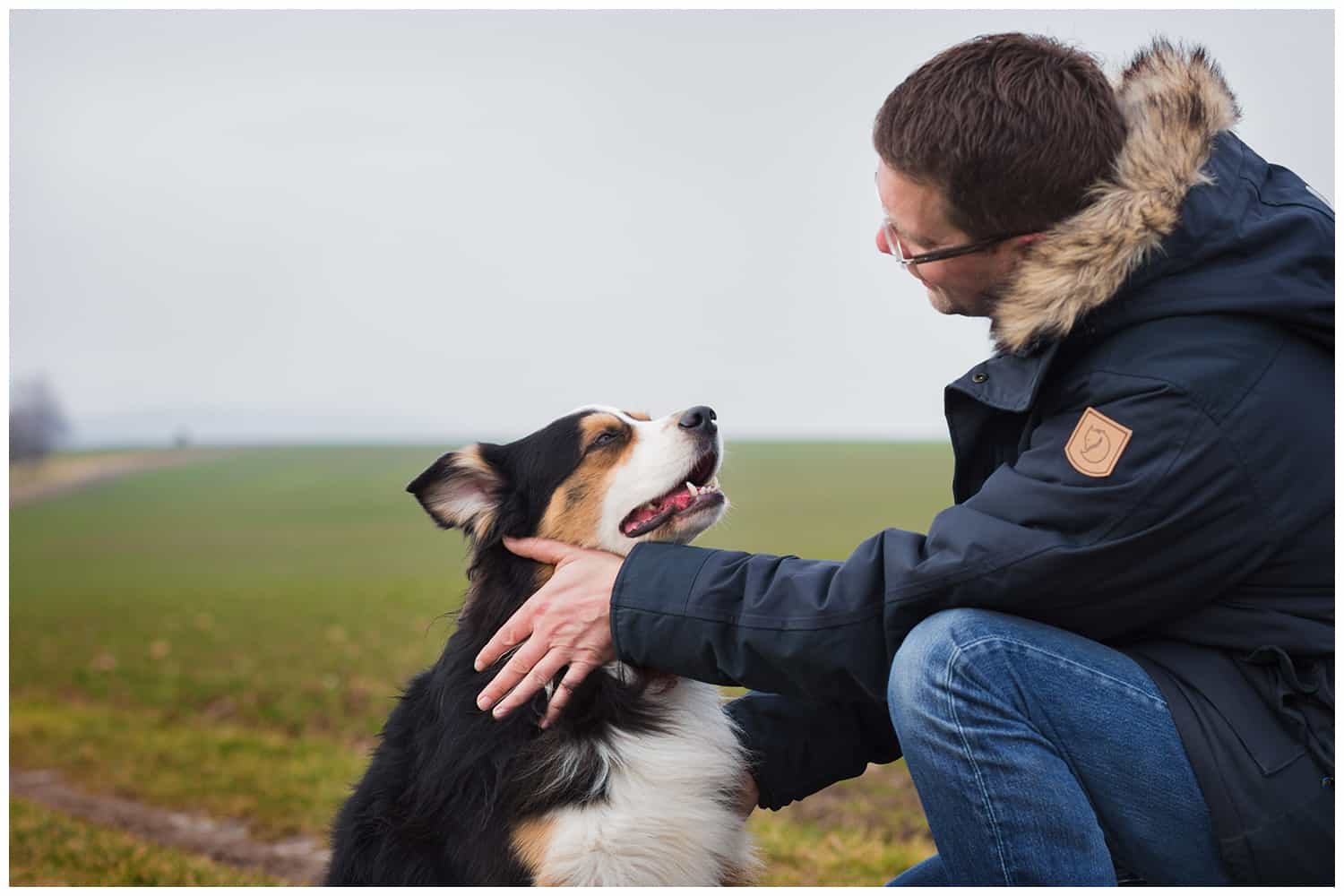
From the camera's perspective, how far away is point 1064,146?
2.02 metres

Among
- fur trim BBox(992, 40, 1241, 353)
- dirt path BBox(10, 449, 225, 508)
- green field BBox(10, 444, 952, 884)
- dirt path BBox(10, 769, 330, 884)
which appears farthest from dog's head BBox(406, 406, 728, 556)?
dirt path BBox(10, 449, 225, 508)

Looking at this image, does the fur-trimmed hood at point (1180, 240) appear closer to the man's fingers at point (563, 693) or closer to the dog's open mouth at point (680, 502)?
the dog's open mouth at point (680, 502)

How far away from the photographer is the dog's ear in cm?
257

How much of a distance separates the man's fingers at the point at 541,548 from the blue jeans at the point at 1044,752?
0.81m

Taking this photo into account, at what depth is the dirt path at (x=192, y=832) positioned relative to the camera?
4160mm

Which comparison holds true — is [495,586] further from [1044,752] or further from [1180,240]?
[1180,240]

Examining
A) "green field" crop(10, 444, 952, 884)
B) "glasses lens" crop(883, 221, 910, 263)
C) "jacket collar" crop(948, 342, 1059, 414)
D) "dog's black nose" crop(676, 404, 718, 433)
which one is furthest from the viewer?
"green field" crop(10, 444, 952, 884)

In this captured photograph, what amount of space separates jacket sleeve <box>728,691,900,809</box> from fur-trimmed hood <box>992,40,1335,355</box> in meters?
0.96

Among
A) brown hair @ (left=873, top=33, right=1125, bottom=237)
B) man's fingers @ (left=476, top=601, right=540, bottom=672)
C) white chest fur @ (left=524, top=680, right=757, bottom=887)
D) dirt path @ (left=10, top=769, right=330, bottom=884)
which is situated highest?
brown hair @ (left=873, top=33, right=1125, bottom=237)

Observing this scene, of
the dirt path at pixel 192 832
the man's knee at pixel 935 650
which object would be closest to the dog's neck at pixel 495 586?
the man's knee at pixel 935 650

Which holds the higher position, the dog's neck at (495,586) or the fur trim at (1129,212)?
the fur trim at (1129,212)

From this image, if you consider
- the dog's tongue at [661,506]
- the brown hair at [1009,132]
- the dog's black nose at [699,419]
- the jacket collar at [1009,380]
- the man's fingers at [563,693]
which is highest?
the brown hair at [1009,132]

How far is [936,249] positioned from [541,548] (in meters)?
1.03

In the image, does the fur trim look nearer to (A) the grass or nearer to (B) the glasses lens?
(B) the glasses lens
